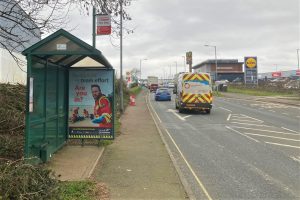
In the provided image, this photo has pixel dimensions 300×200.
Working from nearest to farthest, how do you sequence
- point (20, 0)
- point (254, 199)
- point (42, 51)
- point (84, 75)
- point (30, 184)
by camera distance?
point (30, 184) < point (254, 199) < point (20, 0) < point (42, 51) < point (84, 75)

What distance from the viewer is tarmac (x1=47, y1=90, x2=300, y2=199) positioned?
23.7ft

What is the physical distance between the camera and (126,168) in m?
9.19

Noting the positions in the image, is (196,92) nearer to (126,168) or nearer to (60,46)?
(126,168)

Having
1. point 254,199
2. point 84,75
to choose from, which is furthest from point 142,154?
point 254,199

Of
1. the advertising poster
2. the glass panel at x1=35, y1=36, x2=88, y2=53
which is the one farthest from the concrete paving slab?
the glass panel at x1=35, y1=36, x2=88, y2=53

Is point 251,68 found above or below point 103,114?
above

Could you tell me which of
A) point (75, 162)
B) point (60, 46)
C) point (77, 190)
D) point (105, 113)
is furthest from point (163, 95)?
point (77, 190)

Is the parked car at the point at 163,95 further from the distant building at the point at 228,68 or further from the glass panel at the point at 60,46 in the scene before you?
the distant building at the point at 228,68

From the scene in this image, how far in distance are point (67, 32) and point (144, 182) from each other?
3.46 metres

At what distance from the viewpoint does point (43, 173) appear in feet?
19.7

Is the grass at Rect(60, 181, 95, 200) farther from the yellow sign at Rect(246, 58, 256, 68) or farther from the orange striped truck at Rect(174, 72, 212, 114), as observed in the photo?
the yellow sign at Rect(246, 58, 256, 68)

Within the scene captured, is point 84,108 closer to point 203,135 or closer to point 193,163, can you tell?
point 193,163

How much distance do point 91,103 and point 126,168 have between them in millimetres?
3591

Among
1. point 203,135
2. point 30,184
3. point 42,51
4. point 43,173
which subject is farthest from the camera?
point 203,135
